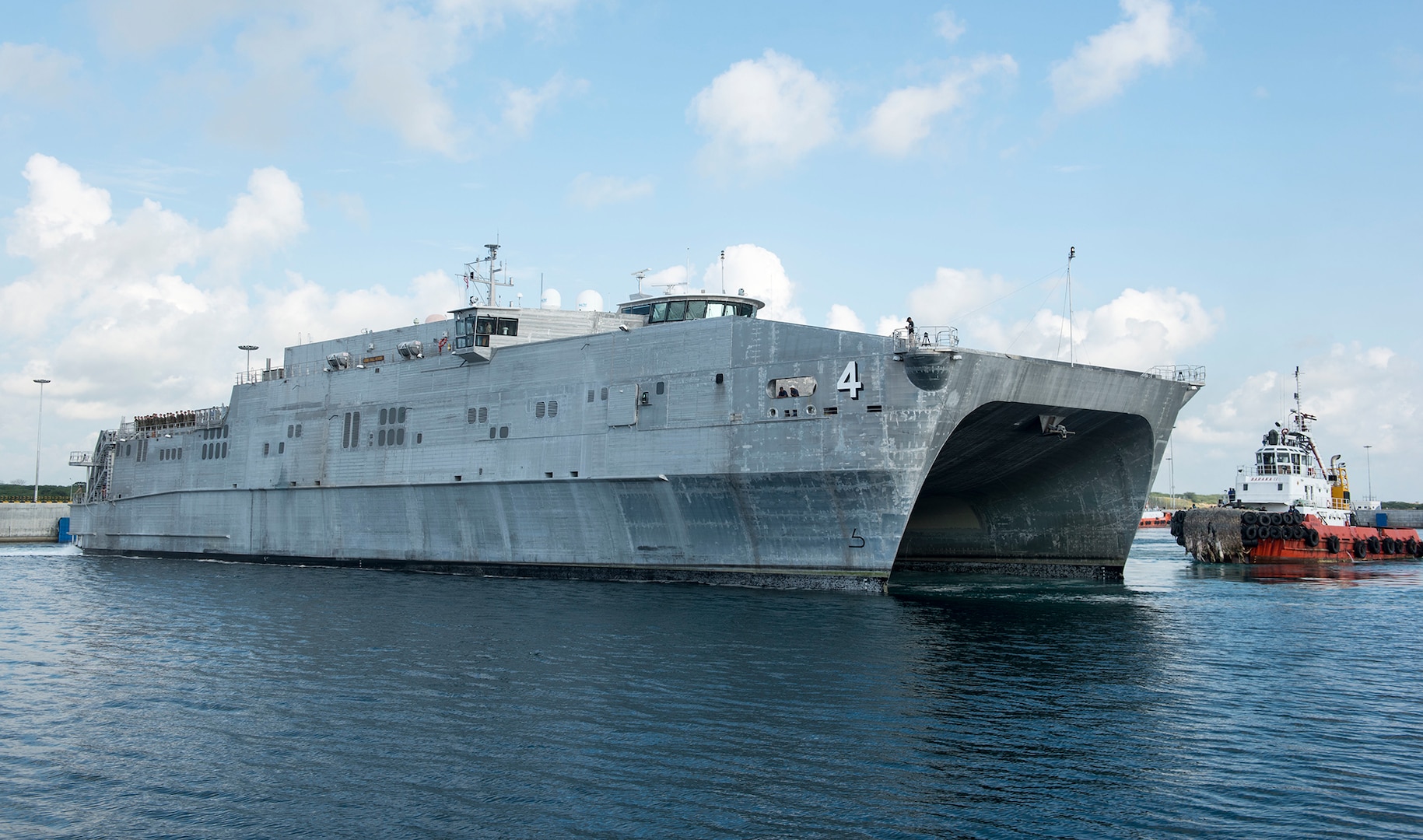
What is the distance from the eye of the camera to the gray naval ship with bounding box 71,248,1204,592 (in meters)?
26.8

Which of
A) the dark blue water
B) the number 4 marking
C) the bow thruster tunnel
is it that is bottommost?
the dark blue water

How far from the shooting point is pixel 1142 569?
45.8 meters

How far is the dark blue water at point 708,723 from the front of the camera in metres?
10.1

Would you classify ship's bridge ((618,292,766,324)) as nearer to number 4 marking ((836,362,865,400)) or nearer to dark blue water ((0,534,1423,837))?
number 4 marking ((836,362,865,400))

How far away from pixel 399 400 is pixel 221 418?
1371 centimetres

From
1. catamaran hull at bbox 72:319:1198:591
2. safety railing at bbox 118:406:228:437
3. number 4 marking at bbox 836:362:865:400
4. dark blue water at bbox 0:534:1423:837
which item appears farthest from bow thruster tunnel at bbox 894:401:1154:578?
safety railing at bbox 118:406:228:437

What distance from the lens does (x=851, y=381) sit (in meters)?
26.7

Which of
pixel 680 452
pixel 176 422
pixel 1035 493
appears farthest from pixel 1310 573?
pixel 176 422

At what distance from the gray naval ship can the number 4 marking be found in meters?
0.09

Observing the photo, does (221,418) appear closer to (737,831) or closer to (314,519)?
(314,519)

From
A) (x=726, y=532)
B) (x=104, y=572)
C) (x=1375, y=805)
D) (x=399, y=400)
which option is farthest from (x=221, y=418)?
(x=1375, y=805)

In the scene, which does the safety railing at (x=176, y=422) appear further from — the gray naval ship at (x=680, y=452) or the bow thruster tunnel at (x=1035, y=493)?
the bow thruster tunnel at (x=1035, y=493)

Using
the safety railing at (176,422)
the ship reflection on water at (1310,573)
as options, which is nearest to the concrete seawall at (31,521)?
the safety railing at (176,422)

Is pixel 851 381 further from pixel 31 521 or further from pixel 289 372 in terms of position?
pixel 31 521
